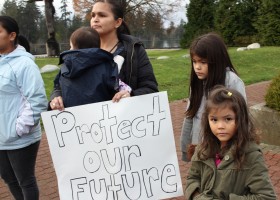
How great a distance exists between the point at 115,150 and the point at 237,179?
0.95m

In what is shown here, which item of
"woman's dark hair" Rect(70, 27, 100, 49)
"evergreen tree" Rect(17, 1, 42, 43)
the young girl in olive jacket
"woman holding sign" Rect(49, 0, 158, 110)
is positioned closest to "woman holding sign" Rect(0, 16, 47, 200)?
"woman holding sign" Rect(49, 0, 158, 110)

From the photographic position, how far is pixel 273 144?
525 cm

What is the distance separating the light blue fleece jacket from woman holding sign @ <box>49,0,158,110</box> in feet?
0.96

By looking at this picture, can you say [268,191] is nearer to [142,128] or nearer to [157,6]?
[142,128]

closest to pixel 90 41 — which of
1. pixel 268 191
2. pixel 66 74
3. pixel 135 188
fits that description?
pixel 66 74

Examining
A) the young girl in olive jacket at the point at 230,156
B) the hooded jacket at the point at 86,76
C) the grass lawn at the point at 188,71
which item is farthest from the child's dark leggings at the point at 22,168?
the grass lawn at the point at 188,71

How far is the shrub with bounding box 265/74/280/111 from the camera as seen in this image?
5051mm

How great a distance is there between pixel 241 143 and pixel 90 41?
1203mm

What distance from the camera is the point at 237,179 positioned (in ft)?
6.46

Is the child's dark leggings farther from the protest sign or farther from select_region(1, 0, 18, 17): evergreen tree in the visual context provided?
select_region(1, 0, 18, 17): evergreen tree

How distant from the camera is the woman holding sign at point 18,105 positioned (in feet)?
9.12

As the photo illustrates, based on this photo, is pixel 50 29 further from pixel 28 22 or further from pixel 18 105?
pixel 28 22

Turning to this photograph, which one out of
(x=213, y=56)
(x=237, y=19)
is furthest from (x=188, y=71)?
(x=237, y=19)

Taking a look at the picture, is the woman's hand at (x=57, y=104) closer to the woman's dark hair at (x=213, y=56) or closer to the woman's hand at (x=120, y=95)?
the woman's hand at (x=120, y=95)
